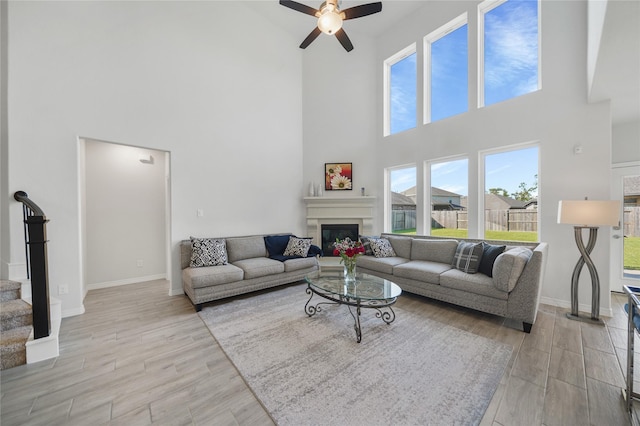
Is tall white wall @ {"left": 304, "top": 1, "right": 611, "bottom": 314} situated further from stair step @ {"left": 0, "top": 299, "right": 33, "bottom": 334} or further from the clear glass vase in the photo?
stair step @ {"left": 0, "top": 299, "right": 33, "bottom": 334}

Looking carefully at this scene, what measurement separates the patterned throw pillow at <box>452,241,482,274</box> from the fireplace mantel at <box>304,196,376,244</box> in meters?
2.11

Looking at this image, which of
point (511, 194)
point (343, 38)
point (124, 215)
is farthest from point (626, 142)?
point (124, 215)

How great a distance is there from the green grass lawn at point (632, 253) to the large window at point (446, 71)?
3.05 metres

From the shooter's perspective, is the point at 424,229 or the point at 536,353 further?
the point at 424,229

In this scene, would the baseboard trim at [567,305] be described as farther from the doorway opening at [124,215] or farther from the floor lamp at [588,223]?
the doorway opening at [124,215]

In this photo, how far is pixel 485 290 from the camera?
2.73 meters

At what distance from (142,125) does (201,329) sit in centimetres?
299

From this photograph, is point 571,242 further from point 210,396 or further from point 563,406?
point 210,396

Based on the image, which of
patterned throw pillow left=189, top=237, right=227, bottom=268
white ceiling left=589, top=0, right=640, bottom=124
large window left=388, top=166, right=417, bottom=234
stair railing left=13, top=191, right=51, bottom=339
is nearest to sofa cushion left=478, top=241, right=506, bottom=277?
large window left=388, top=166, right=417, bottom=234

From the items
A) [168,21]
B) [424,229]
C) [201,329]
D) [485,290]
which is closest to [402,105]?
[424,229]

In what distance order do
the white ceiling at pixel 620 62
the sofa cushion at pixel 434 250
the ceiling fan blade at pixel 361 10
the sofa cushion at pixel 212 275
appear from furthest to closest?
the sofa cushion at pixel 434 250 → the sofa cushion at pixel 212 275 → the ceiling fan blade at pixel 361 10 → the white ceiling at pixel 620 62

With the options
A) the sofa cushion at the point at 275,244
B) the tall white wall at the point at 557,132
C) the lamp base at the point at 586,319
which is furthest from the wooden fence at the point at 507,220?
the sofa cushion at the point at 275,244

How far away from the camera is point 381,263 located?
3822mm

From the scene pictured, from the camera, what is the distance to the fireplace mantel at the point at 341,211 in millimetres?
5262
